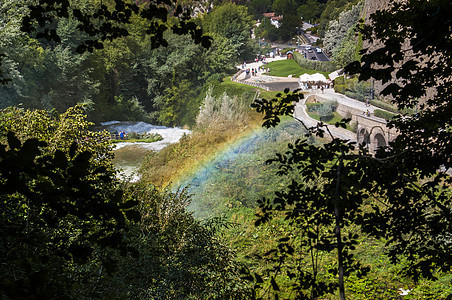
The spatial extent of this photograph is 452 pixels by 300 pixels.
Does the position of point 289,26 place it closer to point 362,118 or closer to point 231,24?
point 231,24

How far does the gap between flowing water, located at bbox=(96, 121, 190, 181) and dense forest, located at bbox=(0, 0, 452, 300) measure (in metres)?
4.71

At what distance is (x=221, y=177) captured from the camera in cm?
1491

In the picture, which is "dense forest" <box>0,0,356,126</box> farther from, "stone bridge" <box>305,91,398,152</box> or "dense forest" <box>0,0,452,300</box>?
"stone bridge" <box>305,91,398,152</box>

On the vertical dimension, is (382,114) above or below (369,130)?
above

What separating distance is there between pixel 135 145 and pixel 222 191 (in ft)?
59.6

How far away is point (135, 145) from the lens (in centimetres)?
3050

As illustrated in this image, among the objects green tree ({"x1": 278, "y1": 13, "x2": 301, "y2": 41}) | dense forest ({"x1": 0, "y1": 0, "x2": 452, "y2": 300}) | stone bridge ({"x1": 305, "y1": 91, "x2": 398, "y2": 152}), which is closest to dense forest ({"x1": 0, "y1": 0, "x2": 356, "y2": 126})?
dense forest ({"x1": 0, "y1": 0, "x2": 452, "y2": 300})

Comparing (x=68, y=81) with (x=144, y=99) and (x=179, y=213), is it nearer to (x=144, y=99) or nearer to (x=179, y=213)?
(x=144, y=99)

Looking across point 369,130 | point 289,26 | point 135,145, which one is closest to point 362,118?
point 369,130

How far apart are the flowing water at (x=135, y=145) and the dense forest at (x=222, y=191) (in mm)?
4710

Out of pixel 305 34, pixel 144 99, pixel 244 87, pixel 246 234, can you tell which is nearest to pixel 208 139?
pixel 246 234

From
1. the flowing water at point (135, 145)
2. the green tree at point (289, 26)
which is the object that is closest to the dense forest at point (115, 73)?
the flowing water at point (135, 145)

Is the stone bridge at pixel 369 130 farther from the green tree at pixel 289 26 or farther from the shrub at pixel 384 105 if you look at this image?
the green tree at pixel 289 26

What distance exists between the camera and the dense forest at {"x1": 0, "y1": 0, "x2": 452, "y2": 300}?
2.28 m
